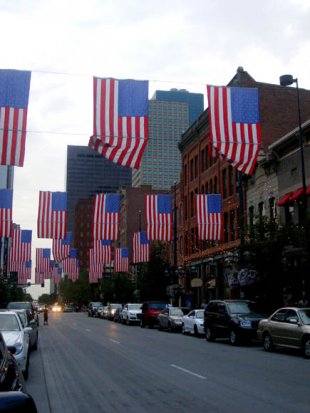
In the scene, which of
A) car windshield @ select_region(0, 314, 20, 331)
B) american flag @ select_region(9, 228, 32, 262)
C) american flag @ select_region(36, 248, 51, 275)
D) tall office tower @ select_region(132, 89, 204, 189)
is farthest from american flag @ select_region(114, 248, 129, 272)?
car windshield @ select_region(0, 314, 20, 331)

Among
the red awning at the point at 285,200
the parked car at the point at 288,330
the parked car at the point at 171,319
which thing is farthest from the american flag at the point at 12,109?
the red awning at the point at 285,200

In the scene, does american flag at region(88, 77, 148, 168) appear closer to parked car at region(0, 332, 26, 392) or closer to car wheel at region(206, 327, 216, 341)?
car wheel at region(206, 327, 216, 341)

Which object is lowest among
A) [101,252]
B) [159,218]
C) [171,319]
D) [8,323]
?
[171,319]

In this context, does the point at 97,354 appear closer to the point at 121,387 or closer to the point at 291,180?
the point at 121,387

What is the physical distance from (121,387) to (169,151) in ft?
341

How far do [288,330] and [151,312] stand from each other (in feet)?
72.3

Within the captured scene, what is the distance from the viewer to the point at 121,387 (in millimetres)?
10953

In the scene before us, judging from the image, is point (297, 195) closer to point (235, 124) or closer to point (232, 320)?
point (235, 124)

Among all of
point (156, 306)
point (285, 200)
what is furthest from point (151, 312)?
point (285, 200)

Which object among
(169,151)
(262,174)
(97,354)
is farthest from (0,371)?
(169,151)

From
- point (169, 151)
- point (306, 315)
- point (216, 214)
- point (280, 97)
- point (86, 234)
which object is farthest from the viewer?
point (86, 234)

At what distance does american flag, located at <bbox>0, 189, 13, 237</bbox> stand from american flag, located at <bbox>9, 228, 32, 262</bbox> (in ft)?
38.2

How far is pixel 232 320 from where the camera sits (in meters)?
22.0

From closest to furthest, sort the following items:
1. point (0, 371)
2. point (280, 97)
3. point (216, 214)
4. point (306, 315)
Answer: point (0, 371)
point (306, 315)
point (216, 214)
point (280, 97)
